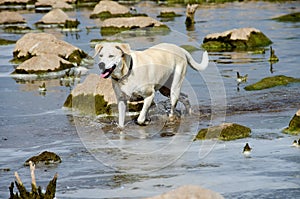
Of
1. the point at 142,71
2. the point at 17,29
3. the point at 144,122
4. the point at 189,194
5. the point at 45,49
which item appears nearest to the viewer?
the point at 189,194

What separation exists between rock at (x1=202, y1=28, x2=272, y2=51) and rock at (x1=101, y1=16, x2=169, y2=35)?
737 cm

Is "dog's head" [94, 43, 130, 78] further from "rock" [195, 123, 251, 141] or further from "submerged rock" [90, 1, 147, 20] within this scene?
"submerged rock" [90, 1, 147, 20]

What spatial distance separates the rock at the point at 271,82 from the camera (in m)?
17.1

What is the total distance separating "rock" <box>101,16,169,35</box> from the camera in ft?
114

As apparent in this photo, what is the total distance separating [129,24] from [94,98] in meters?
20.6

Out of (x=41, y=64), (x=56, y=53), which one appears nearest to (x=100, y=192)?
(x=41, y=64)

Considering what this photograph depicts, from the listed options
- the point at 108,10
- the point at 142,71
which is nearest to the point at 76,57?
the point at 142,71

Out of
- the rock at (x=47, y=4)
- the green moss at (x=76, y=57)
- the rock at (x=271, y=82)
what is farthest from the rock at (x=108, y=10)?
the rock at (x=271, y=82)

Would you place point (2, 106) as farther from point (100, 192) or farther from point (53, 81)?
point (100, 192)

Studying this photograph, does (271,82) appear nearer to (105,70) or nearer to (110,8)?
(105,70)

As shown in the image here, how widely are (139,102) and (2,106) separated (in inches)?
145

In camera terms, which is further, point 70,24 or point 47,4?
point 47,4

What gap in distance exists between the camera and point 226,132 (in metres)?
11.8

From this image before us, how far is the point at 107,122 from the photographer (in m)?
14.1
